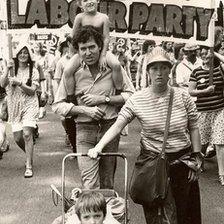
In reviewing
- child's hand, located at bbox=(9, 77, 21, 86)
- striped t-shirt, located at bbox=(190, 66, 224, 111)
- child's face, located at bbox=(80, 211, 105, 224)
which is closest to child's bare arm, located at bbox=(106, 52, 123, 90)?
child's face, located at bbox=(80, 211, 105, 224)

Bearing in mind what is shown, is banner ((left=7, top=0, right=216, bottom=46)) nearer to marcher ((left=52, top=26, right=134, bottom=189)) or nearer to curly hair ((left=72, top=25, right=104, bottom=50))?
marcher ((left=52, top=26, right=134, bottom=189))

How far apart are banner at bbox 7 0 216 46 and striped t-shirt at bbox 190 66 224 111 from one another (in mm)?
891

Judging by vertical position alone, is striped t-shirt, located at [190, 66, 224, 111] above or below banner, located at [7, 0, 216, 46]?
below

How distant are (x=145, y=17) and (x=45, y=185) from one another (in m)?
2.59

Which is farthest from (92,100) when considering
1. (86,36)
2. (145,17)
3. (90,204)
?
(145,17)

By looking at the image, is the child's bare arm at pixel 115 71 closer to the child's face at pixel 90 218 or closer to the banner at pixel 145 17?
the banner at pixel 145 17

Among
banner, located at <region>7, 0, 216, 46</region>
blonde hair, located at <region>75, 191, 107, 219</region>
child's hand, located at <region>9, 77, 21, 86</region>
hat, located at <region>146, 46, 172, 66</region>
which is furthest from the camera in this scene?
child's hand, located at <region>9, 77, 21, 86</region>

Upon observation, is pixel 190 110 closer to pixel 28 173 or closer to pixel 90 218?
→ pixel 90 218

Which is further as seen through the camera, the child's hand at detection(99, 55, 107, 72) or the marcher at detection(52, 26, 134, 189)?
the child's hand at detection(99, 55, 107, 72)

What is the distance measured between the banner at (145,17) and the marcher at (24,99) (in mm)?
1712

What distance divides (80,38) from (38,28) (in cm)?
171

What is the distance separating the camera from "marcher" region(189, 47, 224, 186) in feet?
27.3

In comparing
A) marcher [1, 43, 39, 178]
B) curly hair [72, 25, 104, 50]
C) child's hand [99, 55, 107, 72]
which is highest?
curly hair [72, 25, 104, 50]

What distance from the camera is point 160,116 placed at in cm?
512
